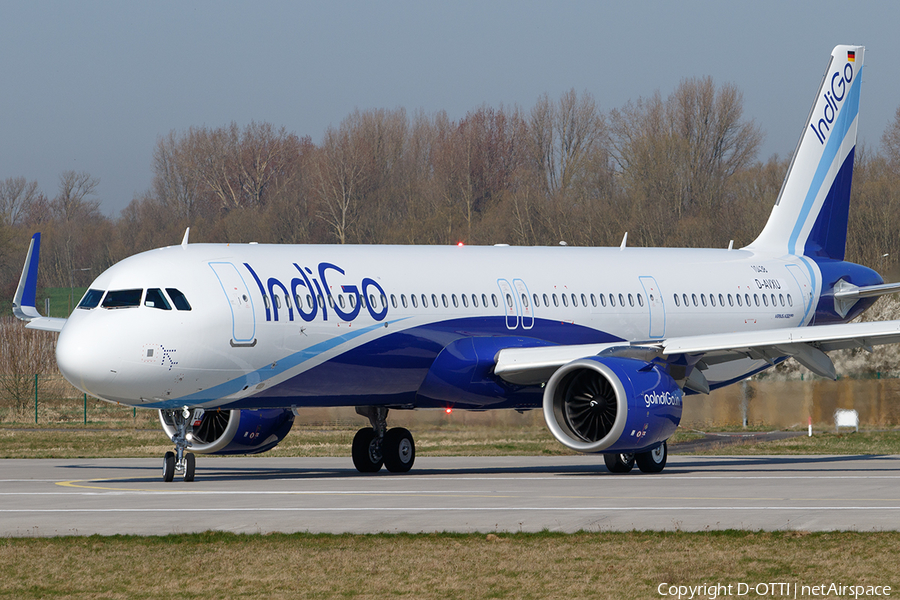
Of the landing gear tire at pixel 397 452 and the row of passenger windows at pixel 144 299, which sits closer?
the row of passenger windows at pixel 144 299

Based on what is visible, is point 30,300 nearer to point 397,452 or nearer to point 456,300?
point 397,452

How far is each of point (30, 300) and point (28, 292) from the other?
192mm

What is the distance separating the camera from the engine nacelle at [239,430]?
2617cm

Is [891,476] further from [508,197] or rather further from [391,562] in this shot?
[508,197]

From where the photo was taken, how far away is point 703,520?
15.7 meters

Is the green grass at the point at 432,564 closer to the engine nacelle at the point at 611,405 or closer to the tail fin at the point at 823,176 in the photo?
the engine nacelle at the point at 611,405

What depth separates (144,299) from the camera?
2150 centimetres

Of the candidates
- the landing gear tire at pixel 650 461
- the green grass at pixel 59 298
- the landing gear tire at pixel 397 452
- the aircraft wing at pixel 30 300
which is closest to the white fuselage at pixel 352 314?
the landing gear tire at pixel 397 452

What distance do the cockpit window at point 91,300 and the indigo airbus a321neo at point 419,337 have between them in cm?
3

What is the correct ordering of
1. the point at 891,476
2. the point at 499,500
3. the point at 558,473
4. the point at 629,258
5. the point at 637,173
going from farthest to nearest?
the point at 637,173 → the point at 629,258 → the point at 558,473 → the point at 891,476 → the point at 499,500

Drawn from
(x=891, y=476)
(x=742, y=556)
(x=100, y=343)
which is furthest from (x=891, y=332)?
(x=100, y=343)

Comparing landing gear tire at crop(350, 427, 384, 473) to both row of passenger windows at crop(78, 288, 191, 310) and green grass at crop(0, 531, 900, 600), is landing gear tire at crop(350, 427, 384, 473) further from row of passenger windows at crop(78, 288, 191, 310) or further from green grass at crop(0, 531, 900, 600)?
green grass at crop(0, 531, 900, 600)

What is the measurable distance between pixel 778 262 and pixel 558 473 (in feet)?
32.7

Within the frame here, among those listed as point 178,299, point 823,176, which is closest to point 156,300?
point 178,299
